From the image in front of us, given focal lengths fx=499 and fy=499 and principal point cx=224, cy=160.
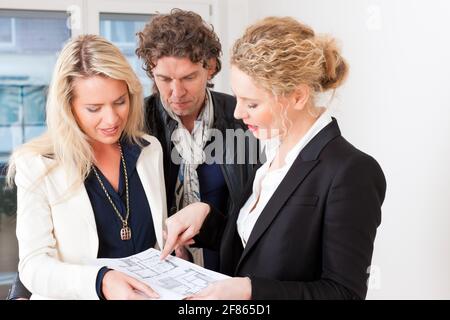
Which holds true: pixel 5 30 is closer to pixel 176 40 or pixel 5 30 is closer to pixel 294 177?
pixel 176 40

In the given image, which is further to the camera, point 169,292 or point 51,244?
point 51,244

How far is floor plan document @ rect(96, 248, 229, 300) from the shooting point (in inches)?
38.2

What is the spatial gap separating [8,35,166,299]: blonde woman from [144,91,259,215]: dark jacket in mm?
313

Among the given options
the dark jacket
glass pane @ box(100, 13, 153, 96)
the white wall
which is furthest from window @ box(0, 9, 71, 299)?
the white wall

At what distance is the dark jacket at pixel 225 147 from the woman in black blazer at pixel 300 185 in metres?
0.41

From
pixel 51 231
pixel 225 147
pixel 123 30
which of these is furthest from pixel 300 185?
pixel 123 30

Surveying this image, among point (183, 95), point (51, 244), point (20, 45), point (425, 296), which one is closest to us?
point (51, 244)

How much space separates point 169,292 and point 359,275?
36cm

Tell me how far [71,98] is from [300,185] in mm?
577

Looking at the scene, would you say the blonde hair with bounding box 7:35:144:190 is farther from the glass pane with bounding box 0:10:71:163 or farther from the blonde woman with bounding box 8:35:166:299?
the glass pane with bounding box 0:10:71:163

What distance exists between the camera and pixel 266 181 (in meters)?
1.18

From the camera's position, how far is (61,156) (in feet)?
3.79

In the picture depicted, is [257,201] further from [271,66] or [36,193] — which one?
[36,193]
